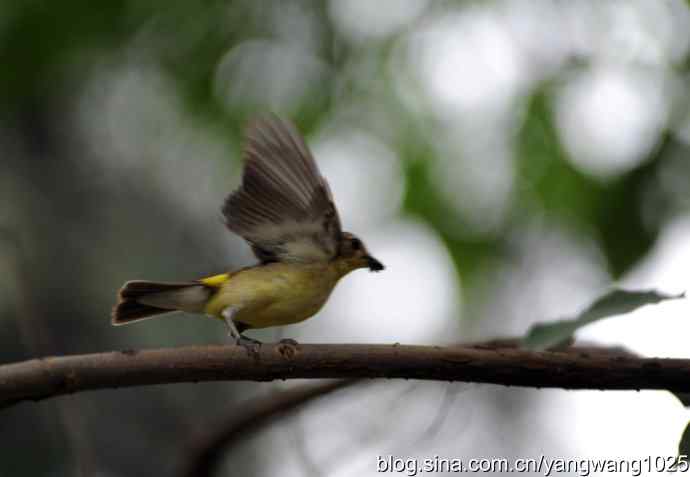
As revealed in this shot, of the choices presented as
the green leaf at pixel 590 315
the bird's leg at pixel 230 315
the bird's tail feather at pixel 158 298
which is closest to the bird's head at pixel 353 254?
the bird's leg at pixel 230 315

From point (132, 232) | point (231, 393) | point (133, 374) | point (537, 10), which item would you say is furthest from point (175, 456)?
point (537, 10)

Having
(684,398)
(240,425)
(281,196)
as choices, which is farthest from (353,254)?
(684,398)

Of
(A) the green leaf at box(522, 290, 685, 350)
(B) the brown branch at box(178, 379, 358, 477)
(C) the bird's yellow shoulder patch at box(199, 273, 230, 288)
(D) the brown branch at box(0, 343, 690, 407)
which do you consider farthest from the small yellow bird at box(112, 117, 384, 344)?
(A) the green leaf at box(522, 290, 685, 350)

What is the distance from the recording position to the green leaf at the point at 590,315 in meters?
3.02

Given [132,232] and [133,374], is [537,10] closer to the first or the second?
[132,232]

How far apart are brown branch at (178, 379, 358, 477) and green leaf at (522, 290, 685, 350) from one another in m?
1.11

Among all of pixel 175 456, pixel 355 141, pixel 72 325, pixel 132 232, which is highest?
pixel 355 141

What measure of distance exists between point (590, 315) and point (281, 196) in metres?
1.22

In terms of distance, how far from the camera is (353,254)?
3.87 meters

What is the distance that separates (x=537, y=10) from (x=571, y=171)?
0.95 metres

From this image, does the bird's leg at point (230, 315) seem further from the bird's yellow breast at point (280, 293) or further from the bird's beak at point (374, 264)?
the bird's beak at point (374, 264)

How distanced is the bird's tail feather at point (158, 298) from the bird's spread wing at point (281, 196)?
16.4 inches

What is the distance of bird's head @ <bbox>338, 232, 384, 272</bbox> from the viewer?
387cm

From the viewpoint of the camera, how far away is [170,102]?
20.9 ft
